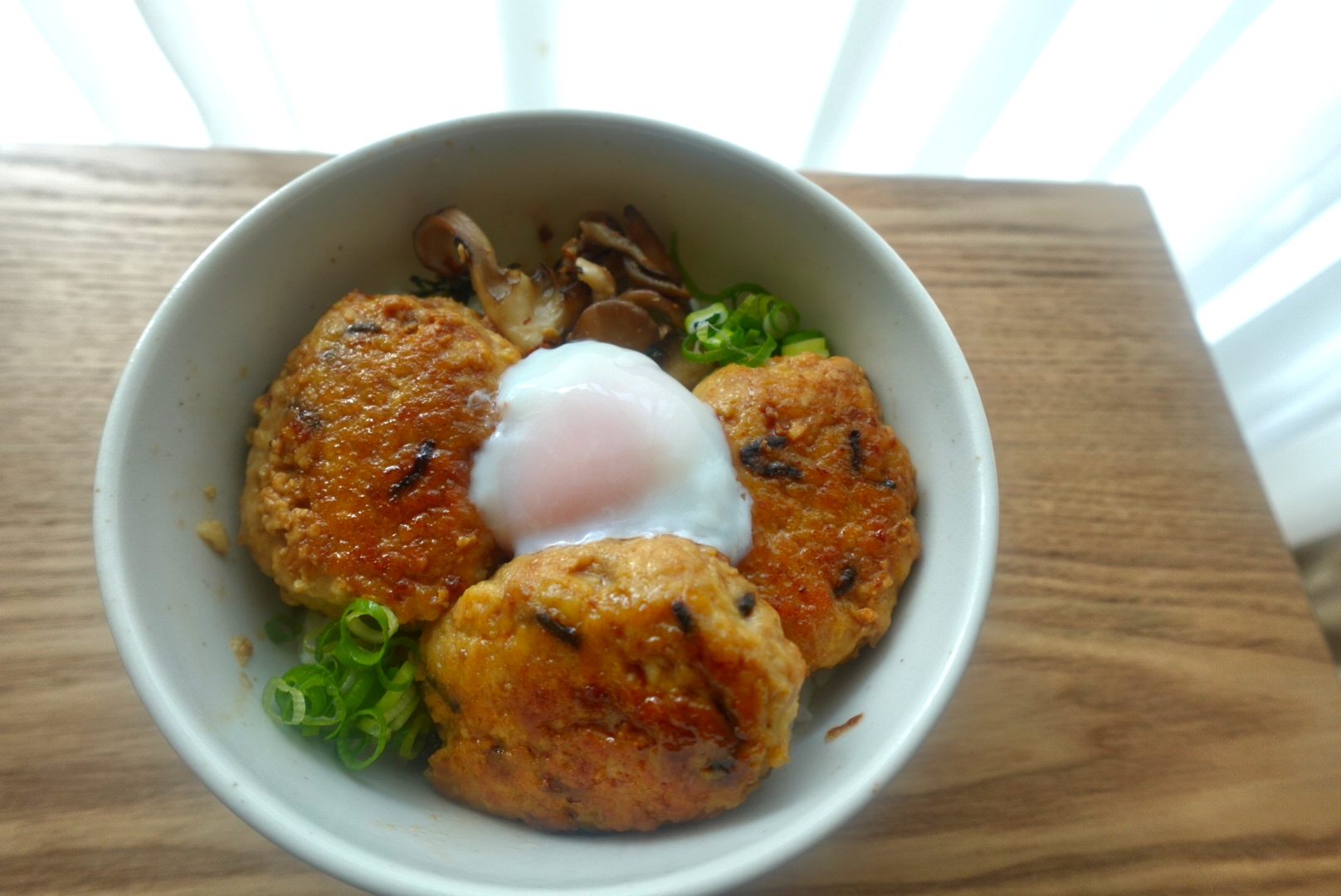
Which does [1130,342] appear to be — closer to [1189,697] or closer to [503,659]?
[1189,697]

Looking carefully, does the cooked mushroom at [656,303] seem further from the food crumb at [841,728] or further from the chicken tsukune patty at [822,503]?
the food crumb at [841,728]

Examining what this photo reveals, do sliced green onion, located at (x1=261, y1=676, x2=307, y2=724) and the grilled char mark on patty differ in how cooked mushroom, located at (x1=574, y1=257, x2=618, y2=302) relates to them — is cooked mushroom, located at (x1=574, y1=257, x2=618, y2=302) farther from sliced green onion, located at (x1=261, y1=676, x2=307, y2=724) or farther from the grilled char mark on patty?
sliced green onion, located at (x1=261, y1=676, x2=307, y2=724)

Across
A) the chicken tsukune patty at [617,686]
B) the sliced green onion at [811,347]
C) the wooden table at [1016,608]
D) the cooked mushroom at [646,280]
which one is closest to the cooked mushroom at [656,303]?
the cooked mushroom at [646,280]

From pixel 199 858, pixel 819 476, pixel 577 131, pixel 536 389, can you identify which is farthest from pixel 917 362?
pixel 199 858

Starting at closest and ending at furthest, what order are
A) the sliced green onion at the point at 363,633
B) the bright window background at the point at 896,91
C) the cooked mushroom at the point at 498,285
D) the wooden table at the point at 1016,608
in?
1. the sliced green onion at the point at 363,633
2. the wooden table at the point at 1016,608
3. the cooked mushroom at the point at 498,285
4. the bright window background at the point at 896,91

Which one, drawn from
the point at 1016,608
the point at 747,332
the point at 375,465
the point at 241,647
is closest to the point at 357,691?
the point at 241,647

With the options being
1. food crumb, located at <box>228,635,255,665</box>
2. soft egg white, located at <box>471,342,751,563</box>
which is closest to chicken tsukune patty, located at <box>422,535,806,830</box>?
soft egg white, located at <box>471,342,751,563</box>

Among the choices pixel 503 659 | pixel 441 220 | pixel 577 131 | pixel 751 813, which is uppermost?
pixel 577 131
